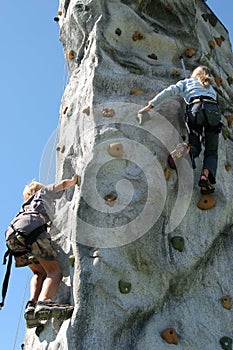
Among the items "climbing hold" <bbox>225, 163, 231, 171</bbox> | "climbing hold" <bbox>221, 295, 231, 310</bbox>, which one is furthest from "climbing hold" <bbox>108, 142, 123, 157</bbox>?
"climbing hold" <bbox>221, 295, 231, 310</bbox>

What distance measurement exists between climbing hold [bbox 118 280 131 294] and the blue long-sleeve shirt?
199 cm

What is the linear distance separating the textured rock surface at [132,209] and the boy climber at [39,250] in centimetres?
15

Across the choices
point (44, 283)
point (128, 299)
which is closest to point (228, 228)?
point (128, 299)

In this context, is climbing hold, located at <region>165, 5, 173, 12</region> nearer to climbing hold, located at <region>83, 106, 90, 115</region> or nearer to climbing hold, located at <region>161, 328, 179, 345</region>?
climbing hold, located at <region>83, 106, 90, 115</region>

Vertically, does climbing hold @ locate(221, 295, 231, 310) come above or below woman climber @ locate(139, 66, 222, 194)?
below

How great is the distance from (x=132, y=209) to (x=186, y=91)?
1.48 m

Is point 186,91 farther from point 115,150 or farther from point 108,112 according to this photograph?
point 115,150

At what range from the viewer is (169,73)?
23.0ft

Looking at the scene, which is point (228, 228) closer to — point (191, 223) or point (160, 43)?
point (191, 223)

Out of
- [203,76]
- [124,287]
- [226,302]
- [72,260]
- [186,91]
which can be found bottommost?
[226,302]

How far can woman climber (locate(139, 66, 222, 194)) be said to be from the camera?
582 centimetres

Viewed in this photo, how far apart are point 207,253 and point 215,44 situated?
3645 millimetres

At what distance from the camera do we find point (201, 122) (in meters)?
5.82

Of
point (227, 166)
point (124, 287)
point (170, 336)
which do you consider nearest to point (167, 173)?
point (227, 166)
